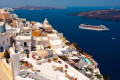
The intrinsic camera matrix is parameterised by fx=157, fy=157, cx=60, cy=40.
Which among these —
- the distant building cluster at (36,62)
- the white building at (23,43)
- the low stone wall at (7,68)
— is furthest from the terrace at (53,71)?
the white building at (23,43)

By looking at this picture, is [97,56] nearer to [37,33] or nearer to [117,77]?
[117,77]

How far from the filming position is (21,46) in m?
18.9

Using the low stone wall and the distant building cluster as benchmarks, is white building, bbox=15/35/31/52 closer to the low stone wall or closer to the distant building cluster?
the distant building cluster

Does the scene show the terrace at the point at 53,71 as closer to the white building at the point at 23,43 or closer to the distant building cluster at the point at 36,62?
the distant building cluster at the point at 36,62

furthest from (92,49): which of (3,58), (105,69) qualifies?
(3,58)

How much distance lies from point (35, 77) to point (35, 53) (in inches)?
194

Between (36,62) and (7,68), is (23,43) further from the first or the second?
(7,68)

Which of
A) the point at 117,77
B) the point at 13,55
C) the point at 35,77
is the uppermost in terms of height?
the point at 13,55

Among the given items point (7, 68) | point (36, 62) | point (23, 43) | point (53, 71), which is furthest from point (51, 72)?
point (23, 43)

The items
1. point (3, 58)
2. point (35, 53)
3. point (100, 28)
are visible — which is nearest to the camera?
point (3, 58)

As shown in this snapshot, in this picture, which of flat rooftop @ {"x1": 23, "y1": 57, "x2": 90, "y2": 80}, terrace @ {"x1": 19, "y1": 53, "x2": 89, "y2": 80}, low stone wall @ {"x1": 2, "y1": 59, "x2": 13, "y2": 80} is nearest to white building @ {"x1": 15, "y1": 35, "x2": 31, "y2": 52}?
terrace @ {"x1": 19, "y1": 53, "x2": 89, "y2": 80}

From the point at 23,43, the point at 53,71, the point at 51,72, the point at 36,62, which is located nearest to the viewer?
the point at 51,72

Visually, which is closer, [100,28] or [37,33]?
[37,33]

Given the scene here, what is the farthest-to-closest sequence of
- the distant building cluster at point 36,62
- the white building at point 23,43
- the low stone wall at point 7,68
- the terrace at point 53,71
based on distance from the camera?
the white building at point 23,43
the terrace at point 53,71
the low stone wall at point 7,68
the distant building cluster at point 36,62
